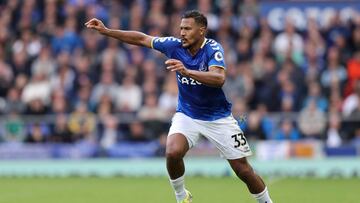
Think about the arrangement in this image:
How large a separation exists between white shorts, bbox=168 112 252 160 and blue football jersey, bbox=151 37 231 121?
73 mm

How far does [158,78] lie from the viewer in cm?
2120

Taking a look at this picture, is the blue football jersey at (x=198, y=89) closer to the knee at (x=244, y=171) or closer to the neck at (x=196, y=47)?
the neck at (x=196, y=47)

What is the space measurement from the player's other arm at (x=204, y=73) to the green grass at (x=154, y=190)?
3692 millimetres

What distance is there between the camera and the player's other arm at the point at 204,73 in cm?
984

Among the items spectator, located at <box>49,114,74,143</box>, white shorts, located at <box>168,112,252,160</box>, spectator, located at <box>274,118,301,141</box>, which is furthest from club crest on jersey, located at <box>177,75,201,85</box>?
spectator, located at <box>49,114,74,143</box>

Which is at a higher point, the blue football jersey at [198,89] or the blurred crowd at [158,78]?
the blue football jersey at [198,89]

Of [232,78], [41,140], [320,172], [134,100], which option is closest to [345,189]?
[320,172]

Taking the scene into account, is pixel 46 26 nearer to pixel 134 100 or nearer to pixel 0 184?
pixel 134 100

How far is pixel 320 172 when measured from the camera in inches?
774

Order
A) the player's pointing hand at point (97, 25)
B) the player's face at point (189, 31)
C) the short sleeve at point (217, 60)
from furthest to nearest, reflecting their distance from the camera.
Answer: the player's pointing hand at point (97, 25) → the player's face at point (189, 31) → the short sleeve at point (217, 60)

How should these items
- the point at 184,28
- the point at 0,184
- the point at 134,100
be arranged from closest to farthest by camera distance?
the point at 184,28, the point at 0,184, the point at 134,100

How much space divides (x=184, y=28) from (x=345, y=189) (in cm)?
634

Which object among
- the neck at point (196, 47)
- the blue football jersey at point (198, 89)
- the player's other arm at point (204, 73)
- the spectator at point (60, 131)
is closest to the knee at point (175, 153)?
the blue football jersey at point (198, 89)

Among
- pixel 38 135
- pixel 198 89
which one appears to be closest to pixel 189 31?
pixel 198 89
